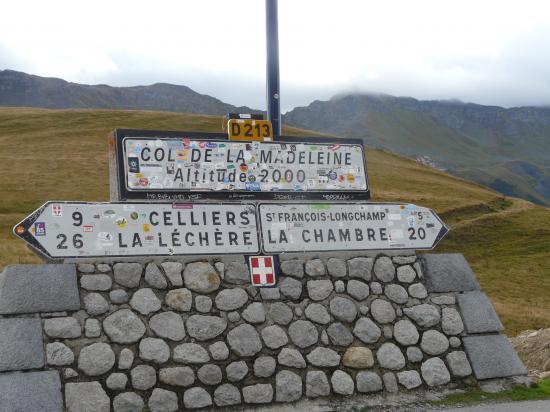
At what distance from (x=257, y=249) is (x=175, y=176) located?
1.52 m

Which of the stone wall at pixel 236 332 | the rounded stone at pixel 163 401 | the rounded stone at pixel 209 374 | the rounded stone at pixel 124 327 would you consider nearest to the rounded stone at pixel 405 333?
the stone wall at pixel 236 332

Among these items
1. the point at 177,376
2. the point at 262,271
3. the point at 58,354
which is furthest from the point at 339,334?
the point at 58,354

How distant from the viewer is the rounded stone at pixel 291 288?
8773 millimetres

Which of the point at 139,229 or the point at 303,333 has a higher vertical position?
the point at 139,229

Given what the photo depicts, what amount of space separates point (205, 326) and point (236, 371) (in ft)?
2.22

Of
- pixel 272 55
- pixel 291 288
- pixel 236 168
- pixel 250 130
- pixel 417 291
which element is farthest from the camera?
pixel 272 55

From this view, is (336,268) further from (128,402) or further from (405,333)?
(128,402)

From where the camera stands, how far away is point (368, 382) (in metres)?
8.69

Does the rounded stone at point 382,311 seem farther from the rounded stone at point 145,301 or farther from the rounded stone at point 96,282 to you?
the rounded stone at point 96,282

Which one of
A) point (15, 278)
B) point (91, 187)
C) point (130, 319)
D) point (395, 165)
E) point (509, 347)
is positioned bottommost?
point (509, 347)

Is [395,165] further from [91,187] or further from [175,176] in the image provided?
[175,176]

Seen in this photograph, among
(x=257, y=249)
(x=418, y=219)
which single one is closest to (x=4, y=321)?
(x=257, y=249)

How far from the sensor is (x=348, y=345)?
29.0 ft

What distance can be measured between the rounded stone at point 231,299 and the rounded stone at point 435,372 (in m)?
2.79
